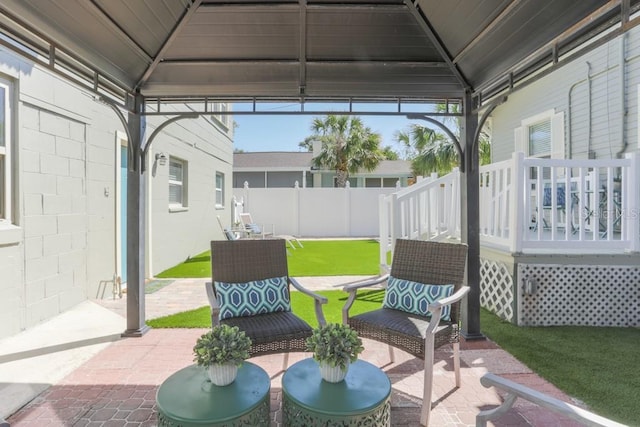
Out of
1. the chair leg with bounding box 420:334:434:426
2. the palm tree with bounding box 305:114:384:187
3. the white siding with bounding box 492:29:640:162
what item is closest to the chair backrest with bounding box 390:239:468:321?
the chair leg with bounding box 420:334:434:426

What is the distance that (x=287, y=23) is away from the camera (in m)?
3.46

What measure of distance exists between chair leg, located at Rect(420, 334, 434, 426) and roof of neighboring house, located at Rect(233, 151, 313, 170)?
18005 millimetres

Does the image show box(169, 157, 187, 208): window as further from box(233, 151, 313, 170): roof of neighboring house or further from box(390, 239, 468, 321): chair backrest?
box(233, 151, 313, 170): roof of neighboring house

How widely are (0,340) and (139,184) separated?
2.09m

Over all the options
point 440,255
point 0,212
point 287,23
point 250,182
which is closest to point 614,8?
point 440,255

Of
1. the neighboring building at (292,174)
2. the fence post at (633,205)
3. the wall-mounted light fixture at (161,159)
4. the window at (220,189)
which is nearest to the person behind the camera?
the fence post at (633,205)

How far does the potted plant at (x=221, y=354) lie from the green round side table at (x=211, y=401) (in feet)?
0.20

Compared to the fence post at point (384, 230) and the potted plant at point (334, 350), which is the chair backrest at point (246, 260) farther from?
the fence post at point (384, 230)

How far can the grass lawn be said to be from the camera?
108 inches

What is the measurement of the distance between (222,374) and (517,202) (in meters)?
3.91

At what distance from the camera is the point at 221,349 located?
198cm

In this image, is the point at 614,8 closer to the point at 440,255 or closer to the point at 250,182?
the point at 440,255

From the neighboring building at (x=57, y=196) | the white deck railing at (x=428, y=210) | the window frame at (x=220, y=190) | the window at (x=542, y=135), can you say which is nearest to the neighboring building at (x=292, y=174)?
the window frame at (x=220, y=190)

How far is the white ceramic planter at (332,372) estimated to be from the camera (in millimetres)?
2062
